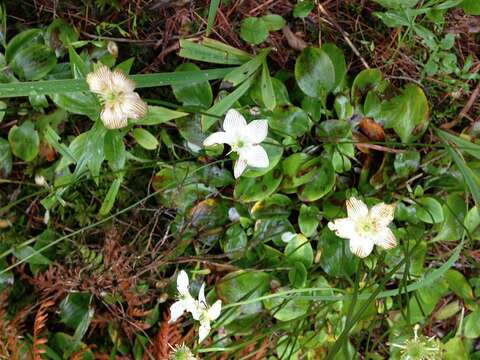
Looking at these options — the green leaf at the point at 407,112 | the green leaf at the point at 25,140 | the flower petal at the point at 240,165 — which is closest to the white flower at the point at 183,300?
the flower petal at the point at 240,165

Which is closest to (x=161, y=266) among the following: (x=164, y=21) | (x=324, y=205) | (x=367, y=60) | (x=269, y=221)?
(x=269, y=221)

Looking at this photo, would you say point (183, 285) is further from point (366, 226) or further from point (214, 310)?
point (366, 226)

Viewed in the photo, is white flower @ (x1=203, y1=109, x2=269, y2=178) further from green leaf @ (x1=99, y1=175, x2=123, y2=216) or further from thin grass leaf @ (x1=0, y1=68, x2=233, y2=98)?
green leaf @ (x1=99, y1=175, x2=123, y2=216)

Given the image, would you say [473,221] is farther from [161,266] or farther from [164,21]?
[164,21]

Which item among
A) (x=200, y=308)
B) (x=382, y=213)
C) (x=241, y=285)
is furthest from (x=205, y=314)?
(x=382, y=213)

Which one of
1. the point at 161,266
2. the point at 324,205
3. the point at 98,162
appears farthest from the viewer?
the point at 161,266

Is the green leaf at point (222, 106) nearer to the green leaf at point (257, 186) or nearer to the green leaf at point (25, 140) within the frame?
the green leaf at point (257, 186)
